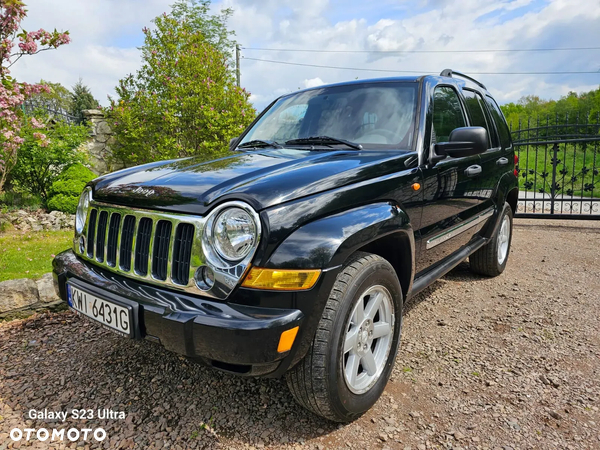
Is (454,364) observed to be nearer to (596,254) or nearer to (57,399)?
(57,399)

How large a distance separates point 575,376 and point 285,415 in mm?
1790

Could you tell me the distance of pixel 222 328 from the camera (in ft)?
5.26

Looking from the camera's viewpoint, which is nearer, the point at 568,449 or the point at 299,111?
the point at 568,449

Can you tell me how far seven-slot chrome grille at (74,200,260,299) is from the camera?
173 centimetres

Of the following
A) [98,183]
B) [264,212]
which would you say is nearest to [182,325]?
[264,212]

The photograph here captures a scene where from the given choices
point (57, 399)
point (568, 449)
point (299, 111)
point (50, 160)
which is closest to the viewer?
point (568, 449)

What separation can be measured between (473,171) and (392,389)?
6.07 feet

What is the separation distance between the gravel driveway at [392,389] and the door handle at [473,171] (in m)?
1.18

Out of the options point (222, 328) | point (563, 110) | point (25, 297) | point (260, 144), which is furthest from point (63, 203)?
point (563, 110)

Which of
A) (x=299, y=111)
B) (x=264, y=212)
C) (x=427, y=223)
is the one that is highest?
(x=299, y=111)

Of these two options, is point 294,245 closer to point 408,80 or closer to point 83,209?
point 83,209

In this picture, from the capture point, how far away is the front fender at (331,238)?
171cm

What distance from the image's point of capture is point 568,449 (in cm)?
192

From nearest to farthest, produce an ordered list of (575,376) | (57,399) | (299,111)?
(57,399)
(575,376)
(299,111)
